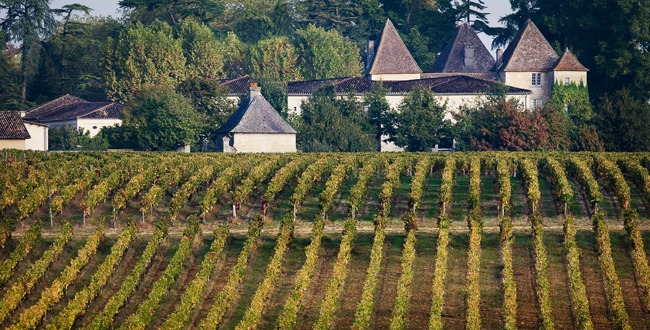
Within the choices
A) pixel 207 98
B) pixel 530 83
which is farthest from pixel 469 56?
pixel 207 98

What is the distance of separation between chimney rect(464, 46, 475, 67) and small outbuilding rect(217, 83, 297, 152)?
30.9 meters

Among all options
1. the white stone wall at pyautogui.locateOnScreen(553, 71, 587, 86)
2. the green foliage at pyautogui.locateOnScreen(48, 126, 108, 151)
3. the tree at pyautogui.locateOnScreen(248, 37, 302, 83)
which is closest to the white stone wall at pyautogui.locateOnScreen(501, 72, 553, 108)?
the white stone wall at pyautogui.locateOnScreen(553, 71, 587, 86)

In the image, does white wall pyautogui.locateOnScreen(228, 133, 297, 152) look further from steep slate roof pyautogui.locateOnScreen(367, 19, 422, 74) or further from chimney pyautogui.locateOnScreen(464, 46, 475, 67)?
chimney pyautogui.locateOnScreen(464, 46, 475, 67)

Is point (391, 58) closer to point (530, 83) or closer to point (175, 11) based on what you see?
point (530, 83)

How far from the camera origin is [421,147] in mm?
94312

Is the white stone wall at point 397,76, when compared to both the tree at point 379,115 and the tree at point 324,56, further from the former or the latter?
the tree at point 379,115

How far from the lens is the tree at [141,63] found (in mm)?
117062

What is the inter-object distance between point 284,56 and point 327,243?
7408 cm

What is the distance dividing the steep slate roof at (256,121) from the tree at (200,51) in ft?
95.0

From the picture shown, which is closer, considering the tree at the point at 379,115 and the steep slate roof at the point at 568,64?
the tree at the point at 379,115

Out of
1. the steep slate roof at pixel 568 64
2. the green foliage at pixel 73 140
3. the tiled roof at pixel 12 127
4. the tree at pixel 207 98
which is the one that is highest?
the steep slate roof at pixel 568 64

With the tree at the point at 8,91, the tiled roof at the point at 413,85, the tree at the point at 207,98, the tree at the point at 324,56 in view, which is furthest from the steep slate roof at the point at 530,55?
the tree at the point at 8,91

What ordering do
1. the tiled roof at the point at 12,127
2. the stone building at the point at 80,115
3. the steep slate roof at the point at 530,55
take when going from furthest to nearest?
1. the steep slate roof at the point at 530,55
2. the stone building at the point at 80,115
3. the tiled roof at the point at 12,127

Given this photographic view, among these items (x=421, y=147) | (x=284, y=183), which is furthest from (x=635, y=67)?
(x=284, y=183)
